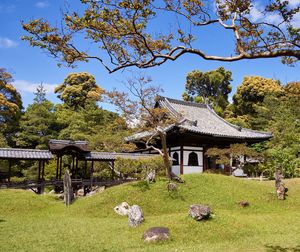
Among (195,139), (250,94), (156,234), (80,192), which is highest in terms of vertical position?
(250,94)

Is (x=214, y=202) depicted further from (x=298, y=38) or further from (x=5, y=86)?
(x=5, y=86)

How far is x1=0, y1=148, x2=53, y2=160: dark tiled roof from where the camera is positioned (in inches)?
919

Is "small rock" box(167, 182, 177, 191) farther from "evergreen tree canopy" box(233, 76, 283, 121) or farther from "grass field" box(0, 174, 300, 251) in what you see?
"evergreen tree canopy" box(233, 76, 283, 121)

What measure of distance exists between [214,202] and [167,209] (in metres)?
2.76

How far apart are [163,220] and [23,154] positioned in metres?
14.4

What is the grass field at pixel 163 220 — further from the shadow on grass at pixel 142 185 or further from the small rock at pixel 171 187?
the small rock at pixel 171 187

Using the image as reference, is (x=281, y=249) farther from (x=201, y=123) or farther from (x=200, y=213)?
(x=201, y=123)

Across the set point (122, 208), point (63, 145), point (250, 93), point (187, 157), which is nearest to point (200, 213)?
point (122, 208)

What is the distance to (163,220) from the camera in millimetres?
13617

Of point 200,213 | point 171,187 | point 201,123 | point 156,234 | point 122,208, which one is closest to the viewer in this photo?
point 156,234

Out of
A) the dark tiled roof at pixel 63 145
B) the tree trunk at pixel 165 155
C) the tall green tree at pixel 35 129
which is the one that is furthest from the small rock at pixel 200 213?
the tall green tree at pixel 35 129

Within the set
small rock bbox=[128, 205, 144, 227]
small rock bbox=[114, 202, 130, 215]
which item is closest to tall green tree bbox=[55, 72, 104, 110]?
small rock bbox=[114, 202, 130, 215]

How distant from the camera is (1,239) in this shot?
1140 cm

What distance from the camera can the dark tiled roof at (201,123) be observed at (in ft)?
89.7
